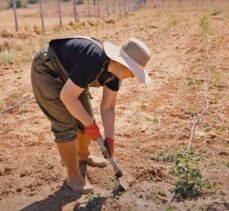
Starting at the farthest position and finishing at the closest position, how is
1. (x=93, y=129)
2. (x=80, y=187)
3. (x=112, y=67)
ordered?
(x=80, y=187)
(x=93, y=129)
(x=112, y=67)

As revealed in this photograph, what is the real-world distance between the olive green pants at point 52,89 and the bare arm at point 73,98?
33 cm

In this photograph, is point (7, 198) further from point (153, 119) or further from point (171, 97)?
point (171, 97)

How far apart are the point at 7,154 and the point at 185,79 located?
12.9 feet

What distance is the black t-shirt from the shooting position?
3.32 meters

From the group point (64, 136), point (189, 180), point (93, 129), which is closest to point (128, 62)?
point (93, 129)

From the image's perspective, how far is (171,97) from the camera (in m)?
7.00

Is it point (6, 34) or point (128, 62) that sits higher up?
point (128, 62)

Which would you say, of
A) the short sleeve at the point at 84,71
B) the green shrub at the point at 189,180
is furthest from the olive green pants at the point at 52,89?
the green shrub at the point at 189,180

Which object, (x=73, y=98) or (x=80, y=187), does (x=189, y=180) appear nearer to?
(x=80, y=187)

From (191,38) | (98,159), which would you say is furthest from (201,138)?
(191,38)

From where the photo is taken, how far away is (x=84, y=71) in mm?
3314

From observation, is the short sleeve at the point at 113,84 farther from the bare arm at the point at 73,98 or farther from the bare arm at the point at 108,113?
the bare arm at the point at 73,98

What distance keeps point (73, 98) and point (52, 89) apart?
0.41 m

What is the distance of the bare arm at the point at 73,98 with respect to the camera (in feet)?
11.0
